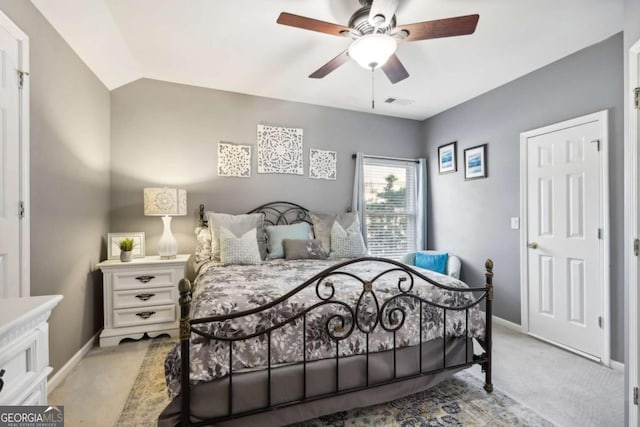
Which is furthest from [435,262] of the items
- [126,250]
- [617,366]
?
[126,250]

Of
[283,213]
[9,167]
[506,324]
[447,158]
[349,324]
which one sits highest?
[447,158]

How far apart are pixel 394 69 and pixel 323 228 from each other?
5.96 feet

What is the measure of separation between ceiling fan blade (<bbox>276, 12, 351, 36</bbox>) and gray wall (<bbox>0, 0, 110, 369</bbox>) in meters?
1.57

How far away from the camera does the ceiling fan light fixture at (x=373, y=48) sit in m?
1.79

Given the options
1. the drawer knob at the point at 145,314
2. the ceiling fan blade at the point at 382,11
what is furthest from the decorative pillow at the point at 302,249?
the ceiling fan blade at the point at 382,11

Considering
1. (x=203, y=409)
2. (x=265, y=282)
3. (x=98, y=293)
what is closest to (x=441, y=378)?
(x=265, y=282)

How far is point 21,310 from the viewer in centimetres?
86

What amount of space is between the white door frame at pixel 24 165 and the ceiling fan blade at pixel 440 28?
2297 millimetres

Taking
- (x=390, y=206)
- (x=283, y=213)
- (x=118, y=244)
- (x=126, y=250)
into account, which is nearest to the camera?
(x=126, y=250)

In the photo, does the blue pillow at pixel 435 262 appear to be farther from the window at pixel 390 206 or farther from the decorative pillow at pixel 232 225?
the decorative pillow at pixel 232 225

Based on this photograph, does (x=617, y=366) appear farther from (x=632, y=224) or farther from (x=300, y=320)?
(x=300, y=320)

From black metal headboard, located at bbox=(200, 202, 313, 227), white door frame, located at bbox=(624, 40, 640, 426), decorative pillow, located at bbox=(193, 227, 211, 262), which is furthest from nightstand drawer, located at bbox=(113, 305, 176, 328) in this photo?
white door frame, located at bbox=(624, 40, 640, 426)

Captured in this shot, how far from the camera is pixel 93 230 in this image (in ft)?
8.96

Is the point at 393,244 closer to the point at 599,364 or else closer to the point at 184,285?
the point at 599,364
